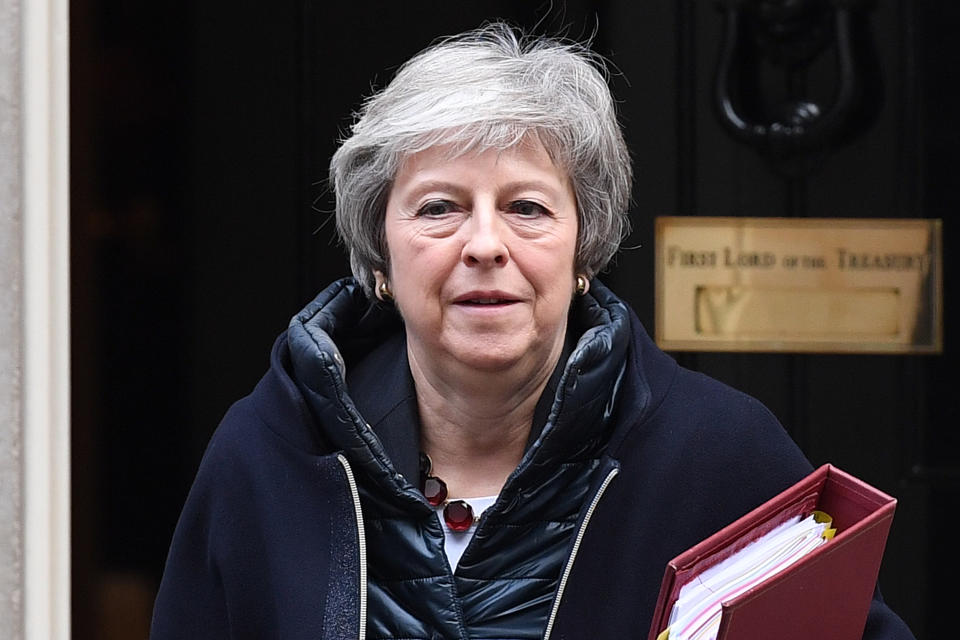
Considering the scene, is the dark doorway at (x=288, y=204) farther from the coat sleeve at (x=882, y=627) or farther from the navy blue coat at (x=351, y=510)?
the coat sleeve at (x=882, y=627)

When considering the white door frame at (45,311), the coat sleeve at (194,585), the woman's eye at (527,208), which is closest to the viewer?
the woman's eye at (527,208)

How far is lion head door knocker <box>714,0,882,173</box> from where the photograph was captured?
2529 mm

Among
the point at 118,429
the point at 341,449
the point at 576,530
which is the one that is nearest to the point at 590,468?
the point at 576,530

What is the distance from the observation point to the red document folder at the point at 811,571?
134 cm

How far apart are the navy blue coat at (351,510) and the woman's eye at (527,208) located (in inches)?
7.9

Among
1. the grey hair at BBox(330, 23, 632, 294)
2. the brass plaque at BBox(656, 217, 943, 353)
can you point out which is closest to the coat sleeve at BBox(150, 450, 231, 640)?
the grey hair at BBox(330, 23, 632, 294)

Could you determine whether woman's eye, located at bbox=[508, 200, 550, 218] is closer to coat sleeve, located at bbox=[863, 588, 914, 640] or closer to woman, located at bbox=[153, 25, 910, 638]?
woman, located at bbox=[153, 25, 910, 638]

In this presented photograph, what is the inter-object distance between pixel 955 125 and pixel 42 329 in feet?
5.64

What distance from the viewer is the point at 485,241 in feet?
5.50

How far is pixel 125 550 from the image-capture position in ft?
8.66

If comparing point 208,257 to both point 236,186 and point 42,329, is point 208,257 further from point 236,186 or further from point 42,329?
point 42,329

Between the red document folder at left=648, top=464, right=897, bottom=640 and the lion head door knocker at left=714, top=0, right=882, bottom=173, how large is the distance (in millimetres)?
1173

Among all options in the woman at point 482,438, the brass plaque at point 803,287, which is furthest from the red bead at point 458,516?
the brass plaque at point 803,287

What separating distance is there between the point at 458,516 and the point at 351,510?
0.14 m
